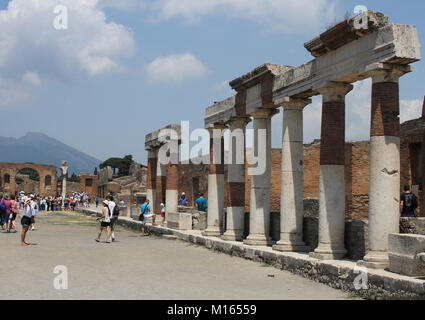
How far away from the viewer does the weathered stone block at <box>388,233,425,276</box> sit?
25.9ft

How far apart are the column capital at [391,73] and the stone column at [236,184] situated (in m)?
6.75

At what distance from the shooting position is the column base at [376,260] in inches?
353

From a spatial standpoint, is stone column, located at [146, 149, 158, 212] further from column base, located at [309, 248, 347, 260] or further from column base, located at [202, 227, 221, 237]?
column base, located at [309, 248, 347, 260]

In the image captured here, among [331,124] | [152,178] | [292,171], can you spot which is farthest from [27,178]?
[331,124]

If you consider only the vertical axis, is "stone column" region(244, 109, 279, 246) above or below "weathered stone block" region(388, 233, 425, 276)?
above

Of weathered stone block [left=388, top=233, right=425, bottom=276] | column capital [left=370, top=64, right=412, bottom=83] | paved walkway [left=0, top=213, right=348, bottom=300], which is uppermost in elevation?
column capital [left=370, top=64, right=412, bottom=83]

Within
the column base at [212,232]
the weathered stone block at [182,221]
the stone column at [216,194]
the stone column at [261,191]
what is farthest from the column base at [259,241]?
the weathered stone block at [182,221]

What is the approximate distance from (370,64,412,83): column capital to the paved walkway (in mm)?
3912

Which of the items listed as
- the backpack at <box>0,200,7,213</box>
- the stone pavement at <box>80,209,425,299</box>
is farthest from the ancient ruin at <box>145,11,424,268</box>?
the backpack at <box>0,200,7,213</box>

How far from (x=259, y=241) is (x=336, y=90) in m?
4.85

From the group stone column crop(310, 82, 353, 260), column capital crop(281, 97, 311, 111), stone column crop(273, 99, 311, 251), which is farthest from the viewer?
column capital crop(281, 97, 311, 111)

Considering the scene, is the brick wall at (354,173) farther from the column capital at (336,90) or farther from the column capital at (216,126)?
the column capital at (336,90)
